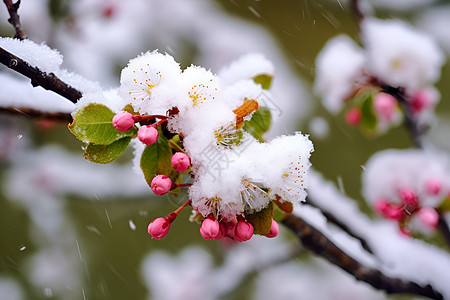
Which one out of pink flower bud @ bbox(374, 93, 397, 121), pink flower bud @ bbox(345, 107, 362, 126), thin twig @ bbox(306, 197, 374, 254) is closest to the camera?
thin twig @ bbox(306, 197, 374, 254)

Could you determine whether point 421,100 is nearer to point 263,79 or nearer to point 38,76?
point 263,79

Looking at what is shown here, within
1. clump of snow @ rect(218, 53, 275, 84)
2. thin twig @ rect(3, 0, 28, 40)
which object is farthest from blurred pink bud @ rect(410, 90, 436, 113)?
thin twig @ rect(3, 0, 28, 40)

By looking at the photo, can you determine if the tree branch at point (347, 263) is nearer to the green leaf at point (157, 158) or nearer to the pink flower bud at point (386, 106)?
the green leaf at point (157, 158)

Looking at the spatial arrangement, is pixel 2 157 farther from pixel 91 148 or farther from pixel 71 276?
pixel 91 148

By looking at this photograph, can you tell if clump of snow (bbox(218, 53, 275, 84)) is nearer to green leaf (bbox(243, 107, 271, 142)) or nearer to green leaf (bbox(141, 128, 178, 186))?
green leaf (bbox(243, 107, 271, 142))

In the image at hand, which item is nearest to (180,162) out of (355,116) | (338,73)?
(338,73)
